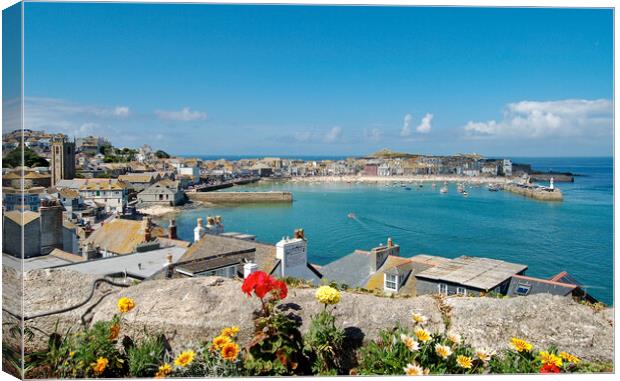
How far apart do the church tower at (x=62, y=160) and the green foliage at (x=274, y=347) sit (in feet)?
7.52

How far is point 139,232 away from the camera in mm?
8375

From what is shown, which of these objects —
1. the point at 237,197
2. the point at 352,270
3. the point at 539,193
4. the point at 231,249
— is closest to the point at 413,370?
the point at 231,249

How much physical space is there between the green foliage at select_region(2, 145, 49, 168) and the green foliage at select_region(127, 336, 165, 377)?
136cm

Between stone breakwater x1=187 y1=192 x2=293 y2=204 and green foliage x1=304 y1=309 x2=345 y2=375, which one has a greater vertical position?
green foliage x1=304 y1=309 x2=345 y2=375

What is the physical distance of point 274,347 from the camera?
2424 mm

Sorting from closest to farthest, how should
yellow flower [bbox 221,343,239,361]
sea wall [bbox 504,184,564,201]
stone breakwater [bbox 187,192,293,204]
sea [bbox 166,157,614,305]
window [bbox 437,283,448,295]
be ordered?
yellow flower [bbox 221,343,239,361]
window [bbox 437,283,448,295]
sea [bbox 166,157,614,305]
sea wall [bbox 504,184,564,201]
stone breakwater [bbox 187,192,293,204]

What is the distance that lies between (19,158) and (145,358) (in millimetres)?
1478

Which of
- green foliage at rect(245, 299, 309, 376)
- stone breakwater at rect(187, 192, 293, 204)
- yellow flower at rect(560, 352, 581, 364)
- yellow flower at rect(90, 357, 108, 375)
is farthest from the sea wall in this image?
yellow flower at rect(90, 357, 108, 375)

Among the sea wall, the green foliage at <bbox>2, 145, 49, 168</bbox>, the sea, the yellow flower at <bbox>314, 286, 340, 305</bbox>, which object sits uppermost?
the green foliage at <bbox>2, 145, 49, 168</bbox>

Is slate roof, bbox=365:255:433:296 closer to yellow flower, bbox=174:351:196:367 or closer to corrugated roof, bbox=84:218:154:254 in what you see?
corrugated roof, bbox=84:218:154:254

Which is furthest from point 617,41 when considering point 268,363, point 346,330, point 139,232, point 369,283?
point 139,232

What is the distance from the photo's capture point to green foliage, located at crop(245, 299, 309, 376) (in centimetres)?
242

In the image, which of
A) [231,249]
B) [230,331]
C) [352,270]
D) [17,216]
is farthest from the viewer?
[352,270]

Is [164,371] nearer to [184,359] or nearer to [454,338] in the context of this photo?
[184,359]
